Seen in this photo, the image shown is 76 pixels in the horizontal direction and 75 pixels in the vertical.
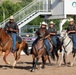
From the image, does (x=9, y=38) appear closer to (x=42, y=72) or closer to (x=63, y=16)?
(x=42, y=72)

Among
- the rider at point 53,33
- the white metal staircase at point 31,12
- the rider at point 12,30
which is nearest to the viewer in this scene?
the rider at point 12,30

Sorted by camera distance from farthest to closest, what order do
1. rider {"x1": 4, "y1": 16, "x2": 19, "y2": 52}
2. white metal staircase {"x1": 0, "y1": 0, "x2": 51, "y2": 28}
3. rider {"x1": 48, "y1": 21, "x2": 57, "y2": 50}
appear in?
white metal staircase {"x1": 0, "y1": 0, "x2": 51, "y2": 28}
rider {"x1": 48, "y1": 21, "x2": 57, "y2": 50}
rider {"x1": 4, "y1": 16, "x2": 19, "y2": 52}

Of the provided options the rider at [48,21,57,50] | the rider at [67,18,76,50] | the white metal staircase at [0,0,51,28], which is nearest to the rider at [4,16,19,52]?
the rider at [48,21,57,50]

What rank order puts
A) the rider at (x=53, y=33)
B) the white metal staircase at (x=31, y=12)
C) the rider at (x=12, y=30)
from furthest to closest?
1. the white metal staircase at (x=31, y=12)
2. the rider at (x=53, y=33)
3. the rider at (x=12, y=30)

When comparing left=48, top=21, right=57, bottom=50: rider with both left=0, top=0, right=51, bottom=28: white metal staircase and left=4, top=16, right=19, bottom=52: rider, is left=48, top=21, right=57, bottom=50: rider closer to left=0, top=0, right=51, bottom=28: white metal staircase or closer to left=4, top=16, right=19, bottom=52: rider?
left=4, top=16, right=19, bottom=52: rider

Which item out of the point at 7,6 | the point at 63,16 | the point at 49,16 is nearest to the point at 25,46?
the point at 63,16

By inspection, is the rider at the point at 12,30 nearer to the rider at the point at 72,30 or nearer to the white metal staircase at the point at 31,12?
the rider at the point at 72,30

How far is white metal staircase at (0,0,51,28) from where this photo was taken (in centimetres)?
3183

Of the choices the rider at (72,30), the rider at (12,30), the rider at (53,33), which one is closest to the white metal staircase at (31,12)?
the rider at (53,33)

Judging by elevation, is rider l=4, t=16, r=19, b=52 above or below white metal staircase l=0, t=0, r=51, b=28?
below

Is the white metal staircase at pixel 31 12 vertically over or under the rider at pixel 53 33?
over

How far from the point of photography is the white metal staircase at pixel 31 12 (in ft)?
104

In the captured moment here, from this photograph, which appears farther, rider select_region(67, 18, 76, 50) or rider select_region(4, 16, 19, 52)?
rider select_region(67, 18, 76, 50)

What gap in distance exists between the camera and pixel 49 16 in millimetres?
34156
